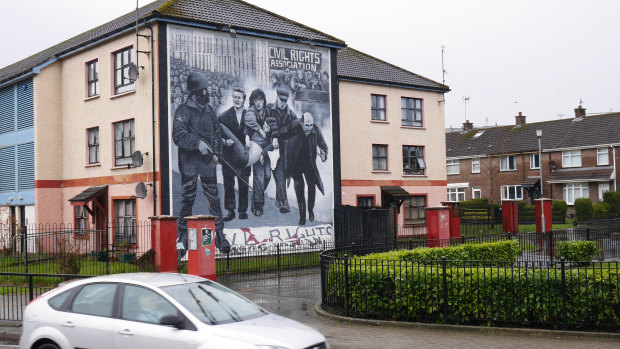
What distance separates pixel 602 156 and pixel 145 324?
4652 centimetres

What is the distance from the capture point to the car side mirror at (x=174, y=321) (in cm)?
720

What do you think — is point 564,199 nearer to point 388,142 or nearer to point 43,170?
point 388,142

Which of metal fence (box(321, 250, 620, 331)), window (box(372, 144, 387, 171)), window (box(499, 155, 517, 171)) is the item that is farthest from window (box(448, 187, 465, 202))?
metal fence (box(321, 250, 620, 331))

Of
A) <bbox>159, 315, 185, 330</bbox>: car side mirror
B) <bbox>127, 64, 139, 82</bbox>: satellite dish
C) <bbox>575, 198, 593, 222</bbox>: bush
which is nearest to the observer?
<bbox>159, 315, 185, 330</bbox>: car side mirror

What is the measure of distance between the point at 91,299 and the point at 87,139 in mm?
20119

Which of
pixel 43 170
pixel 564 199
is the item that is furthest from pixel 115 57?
pixel 564 199

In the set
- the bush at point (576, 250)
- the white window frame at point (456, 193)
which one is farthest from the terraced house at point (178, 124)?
the white window frame at point (456, 193)

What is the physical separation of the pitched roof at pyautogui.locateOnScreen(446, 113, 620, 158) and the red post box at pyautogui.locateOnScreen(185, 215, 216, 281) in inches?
1517

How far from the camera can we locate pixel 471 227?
35500mm

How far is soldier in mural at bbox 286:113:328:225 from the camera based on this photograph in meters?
26.5

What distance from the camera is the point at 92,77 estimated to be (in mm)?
26562

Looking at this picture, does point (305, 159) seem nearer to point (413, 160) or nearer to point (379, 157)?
point (379, 157)

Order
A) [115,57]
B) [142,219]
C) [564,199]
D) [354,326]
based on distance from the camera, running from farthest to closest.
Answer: [564,199] → [115,57] → [142,219] → [354,326]

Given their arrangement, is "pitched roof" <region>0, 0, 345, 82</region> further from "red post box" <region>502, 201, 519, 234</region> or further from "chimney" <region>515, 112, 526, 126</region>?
"chimney" <region>515, 112, 526, 126</region>
